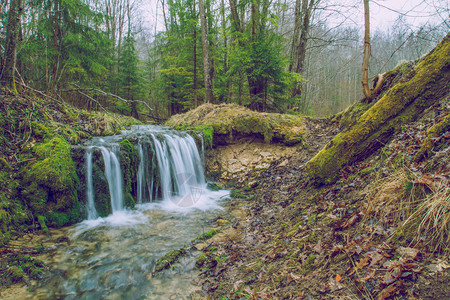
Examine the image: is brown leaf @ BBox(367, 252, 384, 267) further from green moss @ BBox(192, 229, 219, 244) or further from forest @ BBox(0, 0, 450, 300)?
green moss @ BBox(192, 229, 219, 244)

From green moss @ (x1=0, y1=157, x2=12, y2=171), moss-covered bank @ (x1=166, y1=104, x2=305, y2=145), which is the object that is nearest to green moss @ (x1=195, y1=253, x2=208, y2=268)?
green moss @ (x1=0, y1=157, x2=12, y2=171)

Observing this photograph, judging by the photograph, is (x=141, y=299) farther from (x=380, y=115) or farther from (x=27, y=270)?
(x=380, y=115)

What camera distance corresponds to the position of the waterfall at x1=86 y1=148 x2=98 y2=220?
5093 millimetres

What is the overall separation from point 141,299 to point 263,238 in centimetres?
189

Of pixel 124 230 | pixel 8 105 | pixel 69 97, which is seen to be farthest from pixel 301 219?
pixel 69 97

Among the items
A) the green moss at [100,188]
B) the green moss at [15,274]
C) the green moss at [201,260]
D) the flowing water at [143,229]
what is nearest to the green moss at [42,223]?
the flowing water at [143,229]

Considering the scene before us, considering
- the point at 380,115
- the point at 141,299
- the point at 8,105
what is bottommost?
the point at 141,299

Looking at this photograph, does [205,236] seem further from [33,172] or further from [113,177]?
[33,172]

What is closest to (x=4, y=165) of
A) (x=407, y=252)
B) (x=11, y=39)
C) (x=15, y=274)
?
(x=15, y=274)

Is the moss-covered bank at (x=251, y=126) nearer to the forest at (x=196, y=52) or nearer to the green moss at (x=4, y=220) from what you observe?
the forest at (x=196, y=52)

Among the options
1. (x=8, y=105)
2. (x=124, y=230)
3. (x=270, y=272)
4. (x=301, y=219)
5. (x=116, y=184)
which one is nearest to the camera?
(x=270, y=272)

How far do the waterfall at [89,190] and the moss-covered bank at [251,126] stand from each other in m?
4.06

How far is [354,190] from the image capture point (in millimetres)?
3172

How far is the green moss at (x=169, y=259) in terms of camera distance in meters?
3.42
